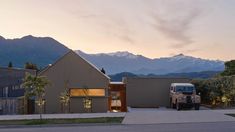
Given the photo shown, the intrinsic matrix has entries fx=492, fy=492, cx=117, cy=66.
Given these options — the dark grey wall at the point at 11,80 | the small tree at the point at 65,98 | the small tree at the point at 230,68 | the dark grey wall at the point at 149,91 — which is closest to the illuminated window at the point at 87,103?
the small tree at the point at 65,98

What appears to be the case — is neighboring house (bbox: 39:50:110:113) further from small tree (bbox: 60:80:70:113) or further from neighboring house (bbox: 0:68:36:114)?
neighboring house (bbox: 0:68:36:114)

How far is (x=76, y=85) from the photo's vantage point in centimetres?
4666

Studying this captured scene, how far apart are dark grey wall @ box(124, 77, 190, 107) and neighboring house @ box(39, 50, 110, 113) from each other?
6.90 meters

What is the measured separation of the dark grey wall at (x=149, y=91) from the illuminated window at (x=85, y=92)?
6.93 m

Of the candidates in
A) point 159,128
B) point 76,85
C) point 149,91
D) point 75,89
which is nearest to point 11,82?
point 75,89

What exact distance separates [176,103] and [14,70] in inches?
834

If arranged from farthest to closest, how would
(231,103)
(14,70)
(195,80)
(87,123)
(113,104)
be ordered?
(14,70), (195,80), (113,104), (231,103), (87,123)

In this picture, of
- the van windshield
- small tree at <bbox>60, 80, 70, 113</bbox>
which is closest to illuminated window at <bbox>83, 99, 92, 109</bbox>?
small tree at <bbox>60, 80, 70, 113</bbox>

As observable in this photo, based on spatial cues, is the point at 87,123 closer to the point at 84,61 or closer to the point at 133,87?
the point at 84,61

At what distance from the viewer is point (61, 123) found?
27.8 meters

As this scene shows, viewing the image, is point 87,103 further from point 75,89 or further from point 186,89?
point 186,89

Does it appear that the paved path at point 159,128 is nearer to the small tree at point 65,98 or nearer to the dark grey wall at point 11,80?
the small tree at point 65,98

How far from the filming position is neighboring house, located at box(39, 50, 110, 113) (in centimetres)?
4609

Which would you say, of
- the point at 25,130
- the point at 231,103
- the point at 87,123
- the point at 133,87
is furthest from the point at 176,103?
the point at 25,130
